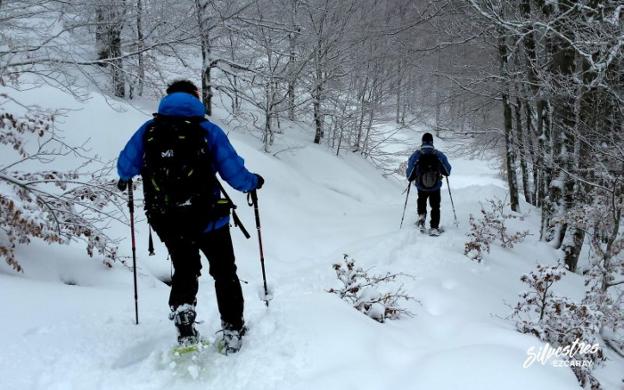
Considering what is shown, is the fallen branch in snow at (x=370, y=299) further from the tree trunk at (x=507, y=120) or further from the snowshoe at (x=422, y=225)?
the tree trunk at (x=507, y=120)

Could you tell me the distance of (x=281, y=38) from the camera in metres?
14.7

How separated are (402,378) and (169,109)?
2405 mm

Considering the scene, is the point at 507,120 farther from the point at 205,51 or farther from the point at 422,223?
the point at 205,51

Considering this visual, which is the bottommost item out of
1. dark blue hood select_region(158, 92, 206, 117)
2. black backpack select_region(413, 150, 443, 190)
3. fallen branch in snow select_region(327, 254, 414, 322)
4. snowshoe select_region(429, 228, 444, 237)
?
snowshoe select_region(429, 228, 444, 237)

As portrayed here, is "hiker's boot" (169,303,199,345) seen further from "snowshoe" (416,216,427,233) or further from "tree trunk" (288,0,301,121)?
"tree trunk" (288,0,301,121)

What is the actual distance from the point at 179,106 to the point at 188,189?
0.59 meters

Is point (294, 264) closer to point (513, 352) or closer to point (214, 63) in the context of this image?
point (513, 352)

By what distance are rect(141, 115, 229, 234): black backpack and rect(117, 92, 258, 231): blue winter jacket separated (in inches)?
1.9

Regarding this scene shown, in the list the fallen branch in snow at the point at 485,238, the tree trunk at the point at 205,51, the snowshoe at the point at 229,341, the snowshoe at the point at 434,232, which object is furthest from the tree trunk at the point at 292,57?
the snowshoe at the point at 229,341

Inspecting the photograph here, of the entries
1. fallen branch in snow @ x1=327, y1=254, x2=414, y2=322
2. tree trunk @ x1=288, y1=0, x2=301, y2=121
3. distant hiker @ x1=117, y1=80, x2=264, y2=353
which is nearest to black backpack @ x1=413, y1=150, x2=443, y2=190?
fallen branch in snow @ x1=327, y1=254, x2=414, y2=322

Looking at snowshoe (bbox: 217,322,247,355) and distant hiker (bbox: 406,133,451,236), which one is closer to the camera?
snowshoe (bbox: 217,322,247,355)

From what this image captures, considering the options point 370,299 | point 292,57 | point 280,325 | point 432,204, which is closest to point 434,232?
point 432,204

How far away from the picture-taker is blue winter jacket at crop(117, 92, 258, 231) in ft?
10.7

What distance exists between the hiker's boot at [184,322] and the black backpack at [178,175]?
0.62 metres
